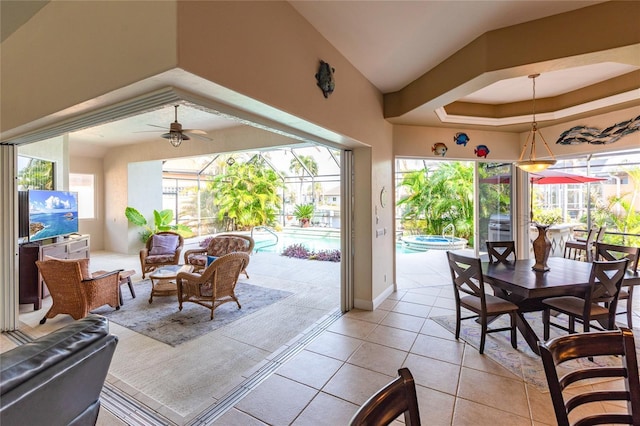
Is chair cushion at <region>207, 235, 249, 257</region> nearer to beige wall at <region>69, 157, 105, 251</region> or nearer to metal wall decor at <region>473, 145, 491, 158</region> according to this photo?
metal wall decor at <region>473, 145, 491, 158</region>

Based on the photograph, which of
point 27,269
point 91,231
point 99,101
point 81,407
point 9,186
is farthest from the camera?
point 91,231

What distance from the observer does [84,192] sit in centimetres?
859

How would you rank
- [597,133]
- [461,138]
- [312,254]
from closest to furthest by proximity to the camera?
Answer: 1. [597,133]
2. [461,138]
3. [312,254]

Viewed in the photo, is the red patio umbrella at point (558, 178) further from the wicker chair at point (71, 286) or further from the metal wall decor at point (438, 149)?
the wicker chair at point (71, 286)

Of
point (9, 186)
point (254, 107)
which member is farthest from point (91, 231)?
point (254, 107)

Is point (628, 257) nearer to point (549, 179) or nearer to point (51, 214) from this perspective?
point (549, 179)

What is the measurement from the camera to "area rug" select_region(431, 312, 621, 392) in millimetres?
2636

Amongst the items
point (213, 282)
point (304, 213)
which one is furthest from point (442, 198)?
point (213, 282)

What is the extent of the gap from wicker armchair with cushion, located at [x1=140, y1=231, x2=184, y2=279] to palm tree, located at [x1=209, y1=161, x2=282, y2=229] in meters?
4.81

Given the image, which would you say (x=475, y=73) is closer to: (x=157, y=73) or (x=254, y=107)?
(x=254, y=107)

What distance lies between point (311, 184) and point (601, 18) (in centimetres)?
1048

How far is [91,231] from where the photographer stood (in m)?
8.78

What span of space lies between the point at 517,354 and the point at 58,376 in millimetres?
3624

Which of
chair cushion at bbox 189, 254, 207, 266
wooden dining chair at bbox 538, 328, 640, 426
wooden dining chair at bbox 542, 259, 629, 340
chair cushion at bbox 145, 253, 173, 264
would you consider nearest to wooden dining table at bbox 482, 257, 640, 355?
wooden dining chair at bbox 542, 259, 629, 340
